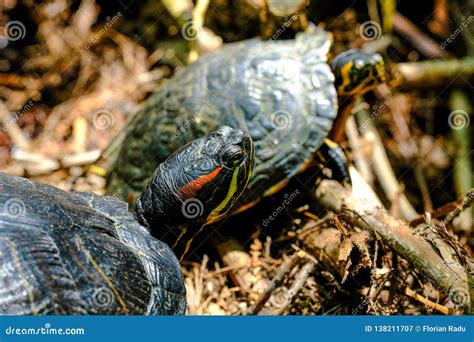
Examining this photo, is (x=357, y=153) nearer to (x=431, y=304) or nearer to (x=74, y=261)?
(x=431, y=304)

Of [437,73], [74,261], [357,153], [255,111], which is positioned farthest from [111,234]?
[437,73]

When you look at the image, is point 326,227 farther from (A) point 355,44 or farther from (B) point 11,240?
(A) point 355,44

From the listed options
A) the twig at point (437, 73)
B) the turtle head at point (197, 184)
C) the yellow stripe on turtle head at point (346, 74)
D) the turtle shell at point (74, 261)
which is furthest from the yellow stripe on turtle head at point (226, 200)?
the twig at point (437, 73)

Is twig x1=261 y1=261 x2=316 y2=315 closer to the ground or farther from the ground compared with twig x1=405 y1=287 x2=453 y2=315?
closer to the ground

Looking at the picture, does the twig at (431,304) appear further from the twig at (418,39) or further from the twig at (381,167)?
the twig at (418,39)

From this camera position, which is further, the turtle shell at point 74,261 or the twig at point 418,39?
the twig at point 418,39

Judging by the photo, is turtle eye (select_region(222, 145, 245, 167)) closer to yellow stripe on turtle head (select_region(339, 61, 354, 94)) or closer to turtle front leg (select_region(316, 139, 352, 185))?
turtle front leg (select_region(316, 139, 352, 185))

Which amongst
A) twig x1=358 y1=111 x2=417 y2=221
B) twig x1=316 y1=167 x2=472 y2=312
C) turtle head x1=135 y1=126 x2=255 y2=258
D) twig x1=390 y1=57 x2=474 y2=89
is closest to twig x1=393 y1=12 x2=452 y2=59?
twig x1=390 y1=57 x2=474 y2=89
